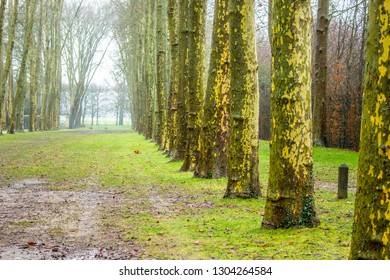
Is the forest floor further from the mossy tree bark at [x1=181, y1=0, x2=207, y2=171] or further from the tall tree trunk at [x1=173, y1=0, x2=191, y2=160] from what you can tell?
the tall tree trunk at [x1=173, y1=0, x2=191, y2=160]

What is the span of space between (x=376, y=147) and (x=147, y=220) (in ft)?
18.4

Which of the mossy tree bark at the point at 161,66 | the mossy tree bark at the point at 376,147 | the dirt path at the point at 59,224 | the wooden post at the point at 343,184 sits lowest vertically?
the dirt path at the point at 59,224

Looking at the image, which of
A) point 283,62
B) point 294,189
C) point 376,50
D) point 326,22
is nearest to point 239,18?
point 283,62

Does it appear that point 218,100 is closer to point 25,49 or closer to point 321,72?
point 321,72

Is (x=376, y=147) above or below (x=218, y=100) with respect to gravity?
below

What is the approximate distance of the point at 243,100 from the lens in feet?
39.7

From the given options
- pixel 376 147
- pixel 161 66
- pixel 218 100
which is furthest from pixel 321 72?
pixel 376 147

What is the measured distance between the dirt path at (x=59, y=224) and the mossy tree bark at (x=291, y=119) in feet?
7.12

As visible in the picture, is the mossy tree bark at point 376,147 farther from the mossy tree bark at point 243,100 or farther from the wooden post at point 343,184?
the wooden post at point 343,184

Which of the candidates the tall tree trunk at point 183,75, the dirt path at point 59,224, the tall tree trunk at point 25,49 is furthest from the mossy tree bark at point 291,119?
the tall tree trunk at point 25,49

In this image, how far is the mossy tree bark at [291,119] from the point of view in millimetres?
8797

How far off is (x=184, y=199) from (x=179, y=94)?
883cm

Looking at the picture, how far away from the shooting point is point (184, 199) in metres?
13.0

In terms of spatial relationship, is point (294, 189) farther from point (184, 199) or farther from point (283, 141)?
point (184, 199)
